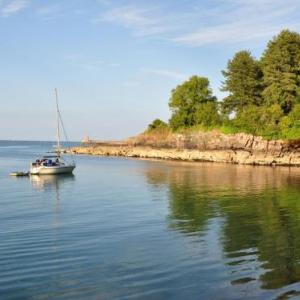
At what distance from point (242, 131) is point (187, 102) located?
26.0 metres

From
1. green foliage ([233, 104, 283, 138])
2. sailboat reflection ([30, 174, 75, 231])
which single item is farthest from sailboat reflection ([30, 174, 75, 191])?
green foliage ([233, 104, 283, 138])

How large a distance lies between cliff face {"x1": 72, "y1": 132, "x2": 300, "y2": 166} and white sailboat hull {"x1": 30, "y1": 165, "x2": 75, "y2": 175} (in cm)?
3352

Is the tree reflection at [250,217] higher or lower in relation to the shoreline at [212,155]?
lower

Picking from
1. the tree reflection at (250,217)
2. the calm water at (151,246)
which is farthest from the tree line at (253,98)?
the calm water at (151,246)

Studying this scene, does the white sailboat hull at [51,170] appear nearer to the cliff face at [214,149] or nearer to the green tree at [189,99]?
the cliff face at [214,149]

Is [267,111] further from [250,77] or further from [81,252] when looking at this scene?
[81,252]

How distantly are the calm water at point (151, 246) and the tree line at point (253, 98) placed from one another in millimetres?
47644

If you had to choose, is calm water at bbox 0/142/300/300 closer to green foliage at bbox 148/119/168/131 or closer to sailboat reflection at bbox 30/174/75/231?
sailboat reflection at bbox 30/174/75/231

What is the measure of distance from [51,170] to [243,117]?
4163 cm

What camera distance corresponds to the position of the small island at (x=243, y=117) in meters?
82.4

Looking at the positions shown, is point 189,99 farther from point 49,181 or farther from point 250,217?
point 250,217

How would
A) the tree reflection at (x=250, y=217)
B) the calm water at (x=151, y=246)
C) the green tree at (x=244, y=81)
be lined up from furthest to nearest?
the green tree at (x=244, y=81), the tree reflection at (x=250, y=217), the calm water at (x=151, y=246)

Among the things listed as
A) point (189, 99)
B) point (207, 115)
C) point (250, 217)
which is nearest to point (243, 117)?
point (207, 115)

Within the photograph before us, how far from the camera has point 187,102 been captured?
111438mm
